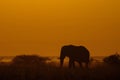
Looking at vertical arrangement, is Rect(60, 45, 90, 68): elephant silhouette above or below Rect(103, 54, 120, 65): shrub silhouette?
above

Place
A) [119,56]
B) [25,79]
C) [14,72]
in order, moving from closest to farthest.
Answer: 1. [25,79]
2. [14,72]
3. [119,56]

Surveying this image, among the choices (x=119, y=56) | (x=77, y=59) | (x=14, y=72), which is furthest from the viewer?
(x=119, y=56)

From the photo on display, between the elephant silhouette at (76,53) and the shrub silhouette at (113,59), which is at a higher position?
the elephant silhouette at (76,53)

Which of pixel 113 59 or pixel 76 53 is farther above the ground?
pixel 76 53

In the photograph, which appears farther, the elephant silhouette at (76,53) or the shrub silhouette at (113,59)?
the shrub silhouette at (113,59)

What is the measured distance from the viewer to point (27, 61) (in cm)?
1288

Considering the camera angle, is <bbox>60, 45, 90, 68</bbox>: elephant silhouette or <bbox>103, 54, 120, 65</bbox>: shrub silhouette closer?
<bbox>60, 45, 90, 68</bbox>: elephant silhouette

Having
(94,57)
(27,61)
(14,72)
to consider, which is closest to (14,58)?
(27,61)

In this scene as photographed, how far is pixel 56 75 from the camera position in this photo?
9016 mm

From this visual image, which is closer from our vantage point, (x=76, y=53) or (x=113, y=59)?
(x=76, y=53)

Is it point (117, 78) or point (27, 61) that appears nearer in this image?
point (117, 78)

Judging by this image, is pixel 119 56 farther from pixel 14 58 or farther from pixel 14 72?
pixel 14 72

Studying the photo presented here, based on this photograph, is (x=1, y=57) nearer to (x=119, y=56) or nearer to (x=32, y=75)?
(x=119, y=56)

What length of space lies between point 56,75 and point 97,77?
0.74 metres
